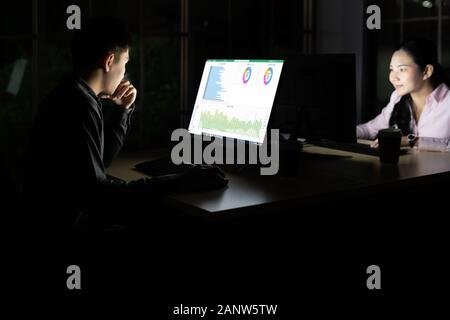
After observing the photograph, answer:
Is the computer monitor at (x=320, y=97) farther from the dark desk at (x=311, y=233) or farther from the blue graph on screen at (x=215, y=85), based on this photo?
the blue graph on screen at (x=215, y=85)

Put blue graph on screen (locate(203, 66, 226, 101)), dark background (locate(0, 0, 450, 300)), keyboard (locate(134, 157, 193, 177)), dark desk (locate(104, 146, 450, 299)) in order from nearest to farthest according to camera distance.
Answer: dark desk (locate(104, 146, 450, 299)) < keyboard (locate(134, 157, 193, 177)) < blue graph on screen (locate(203, 66, 226, 101)) < dark background (locate(0, 0, 450, 300))

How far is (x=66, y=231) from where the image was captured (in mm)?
1865

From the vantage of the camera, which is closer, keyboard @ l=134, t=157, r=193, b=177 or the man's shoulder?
the man's shoulder

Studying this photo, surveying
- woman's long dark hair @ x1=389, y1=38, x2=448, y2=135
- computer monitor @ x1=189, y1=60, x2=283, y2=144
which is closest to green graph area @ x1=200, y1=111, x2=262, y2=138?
computer monitor @ x1=189, y1=60, x2=283, y2=144

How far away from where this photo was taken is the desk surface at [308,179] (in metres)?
1.81

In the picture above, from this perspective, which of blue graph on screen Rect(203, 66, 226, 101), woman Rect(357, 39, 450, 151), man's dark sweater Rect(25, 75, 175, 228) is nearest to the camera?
man's dark sweater Rect(25, 75, 175, 228)

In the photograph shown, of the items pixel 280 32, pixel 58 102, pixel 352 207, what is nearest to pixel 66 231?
pixel 58 102

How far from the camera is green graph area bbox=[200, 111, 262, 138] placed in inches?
91.5

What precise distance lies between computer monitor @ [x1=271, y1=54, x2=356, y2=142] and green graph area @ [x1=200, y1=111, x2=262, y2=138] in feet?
0.56

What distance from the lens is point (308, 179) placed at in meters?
2.16

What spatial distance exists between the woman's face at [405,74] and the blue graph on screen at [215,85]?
101 cm

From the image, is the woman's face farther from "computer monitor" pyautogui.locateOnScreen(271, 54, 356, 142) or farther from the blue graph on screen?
the blue graph on screen

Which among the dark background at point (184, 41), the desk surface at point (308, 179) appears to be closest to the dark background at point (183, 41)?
the dark background at point (184, 41)

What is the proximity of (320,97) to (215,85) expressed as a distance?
443 mm
